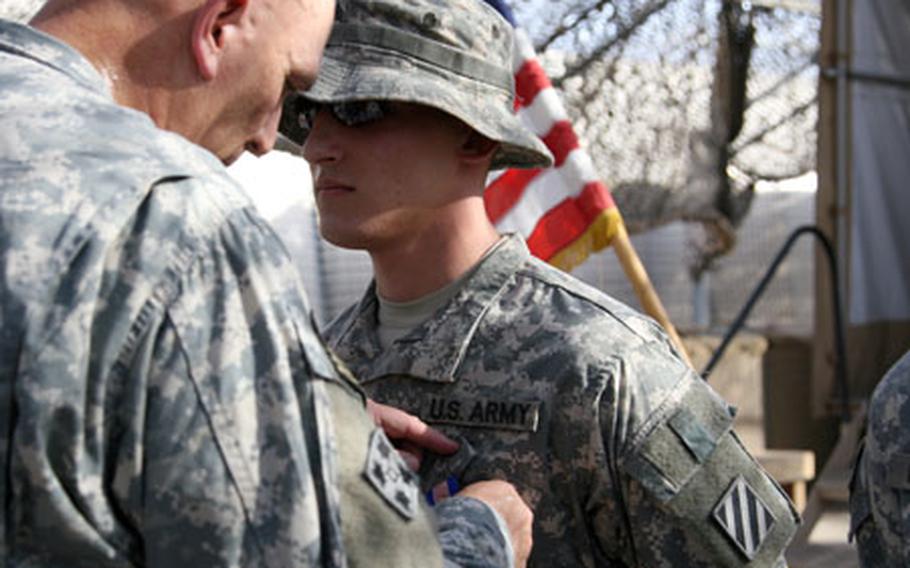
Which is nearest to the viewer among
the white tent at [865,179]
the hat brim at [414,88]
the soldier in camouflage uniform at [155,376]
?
the soldier in camouflage uniform at [155,376]

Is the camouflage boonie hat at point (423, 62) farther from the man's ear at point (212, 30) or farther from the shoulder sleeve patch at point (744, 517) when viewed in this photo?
the man's ear at point (212, 30)

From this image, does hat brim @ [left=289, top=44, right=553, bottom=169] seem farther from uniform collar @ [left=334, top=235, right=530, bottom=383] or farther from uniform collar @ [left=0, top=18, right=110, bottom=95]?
uniform collar @ [left=0, top=18, right=110, bottom=95]

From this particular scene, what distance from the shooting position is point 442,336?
262cm

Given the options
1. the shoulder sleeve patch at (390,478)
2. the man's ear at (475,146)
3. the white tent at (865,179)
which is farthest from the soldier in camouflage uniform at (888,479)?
the white tent at (865,179)

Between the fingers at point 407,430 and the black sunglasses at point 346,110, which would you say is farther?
the black sunglasses at point 346,110

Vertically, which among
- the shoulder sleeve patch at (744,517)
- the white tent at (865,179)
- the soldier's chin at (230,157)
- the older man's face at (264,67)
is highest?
the older man's face at (264,67)

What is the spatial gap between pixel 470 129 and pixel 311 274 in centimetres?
421

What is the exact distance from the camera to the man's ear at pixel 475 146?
2.77 metres

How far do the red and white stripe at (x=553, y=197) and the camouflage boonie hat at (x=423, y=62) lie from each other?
1437 millimetres

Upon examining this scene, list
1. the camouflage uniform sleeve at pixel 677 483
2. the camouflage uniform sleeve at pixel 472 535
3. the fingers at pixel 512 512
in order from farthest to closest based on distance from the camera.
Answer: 1. the camouflage uniform sleeve at pixel 677 483
2. the fingers at pixel 512 512
3. the camouflage uniform sleeve at pixel 472 535

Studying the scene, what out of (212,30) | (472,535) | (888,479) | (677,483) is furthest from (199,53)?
(888,479)

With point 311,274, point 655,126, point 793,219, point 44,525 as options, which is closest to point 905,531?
point 44,525

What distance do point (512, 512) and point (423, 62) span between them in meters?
1.07

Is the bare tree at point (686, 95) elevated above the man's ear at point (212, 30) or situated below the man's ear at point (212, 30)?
below
